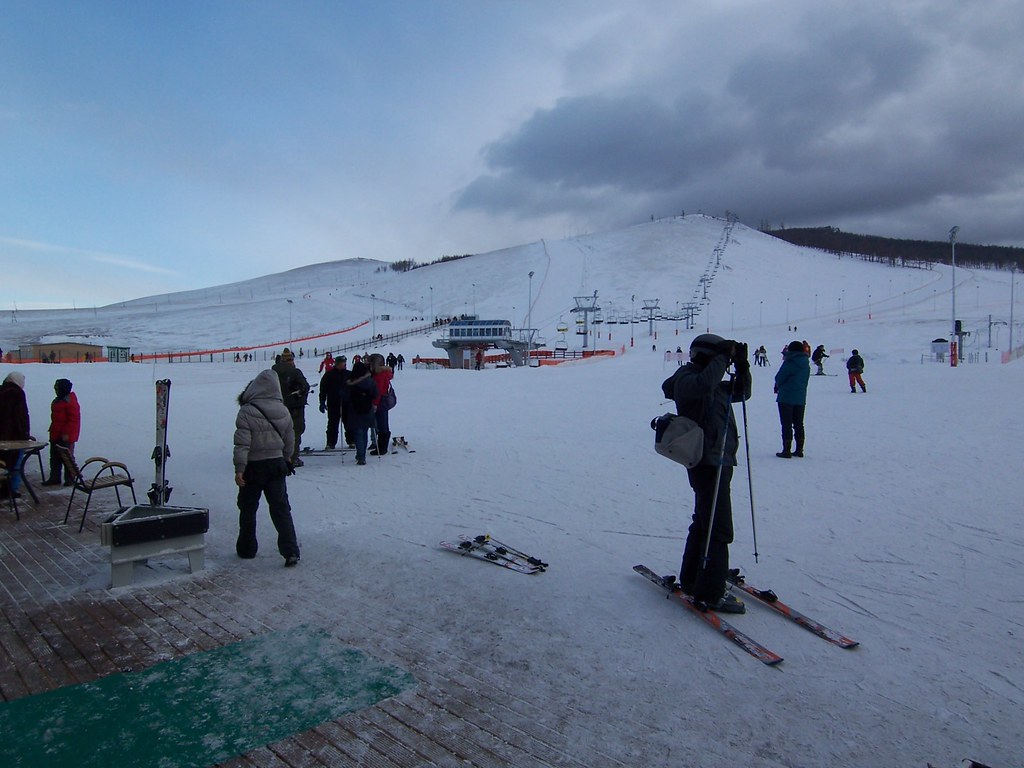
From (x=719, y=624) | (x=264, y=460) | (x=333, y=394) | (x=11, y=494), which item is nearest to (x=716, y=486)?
(x=719, y=624)

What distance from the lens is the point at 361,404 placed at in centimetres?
940

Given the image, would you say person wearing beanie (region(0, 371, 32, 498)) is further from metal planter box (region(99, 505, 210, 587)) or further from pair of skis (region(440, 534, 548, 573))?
pair of skis (region(440, 534, 548, 573))

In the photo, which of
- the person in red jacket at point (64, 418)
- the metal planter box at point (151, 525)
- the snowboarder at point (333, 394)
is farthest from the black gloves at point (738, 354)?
the person in red jacket at point (64, 418)

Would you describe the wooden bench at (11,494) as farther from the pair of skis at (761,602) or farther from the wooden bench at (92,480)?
the pair of skis at (761,602)

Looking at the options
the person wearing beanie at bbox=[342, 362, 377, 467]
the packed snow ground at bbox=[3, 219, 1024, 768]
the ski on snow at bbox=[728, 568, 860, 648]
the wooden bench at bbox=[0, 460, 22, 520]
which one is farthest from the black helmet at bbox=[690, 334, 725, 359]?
the wooden bench at bbox=[0, 460, 22, 520]

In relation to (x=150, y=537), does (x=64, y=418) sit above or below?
above

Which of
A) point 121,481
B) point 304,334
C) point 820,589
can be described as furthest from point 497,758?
point 304,334

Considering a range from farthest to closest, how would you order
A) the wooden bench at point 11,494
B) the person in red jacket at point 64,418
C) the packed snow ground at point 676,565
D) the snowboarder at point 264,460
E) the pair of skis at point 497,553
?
the person in red jacket at point 64,418 < the wooden bench at point 11,494 < the snowboarder at point 264,460 < the pair of skis at point 497,553 < the packed snow ground at point 676,565

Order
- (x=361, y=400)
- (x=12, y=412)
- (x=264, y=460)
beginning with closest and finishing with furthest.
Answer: (x=264, y=460) < (x=12, y=412) < (x=361, y=400)

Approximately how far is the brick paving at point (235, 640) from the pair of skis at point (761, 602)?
129cm

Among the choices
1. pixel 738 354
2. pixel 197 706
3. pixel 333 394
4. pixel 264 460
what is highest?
pixel 738 354

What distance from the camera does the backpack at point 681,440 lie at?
13.2ft

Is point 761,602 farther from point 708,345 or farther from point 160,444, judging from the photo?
point 160,444

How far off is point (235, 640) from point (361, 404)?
18.5 feet
